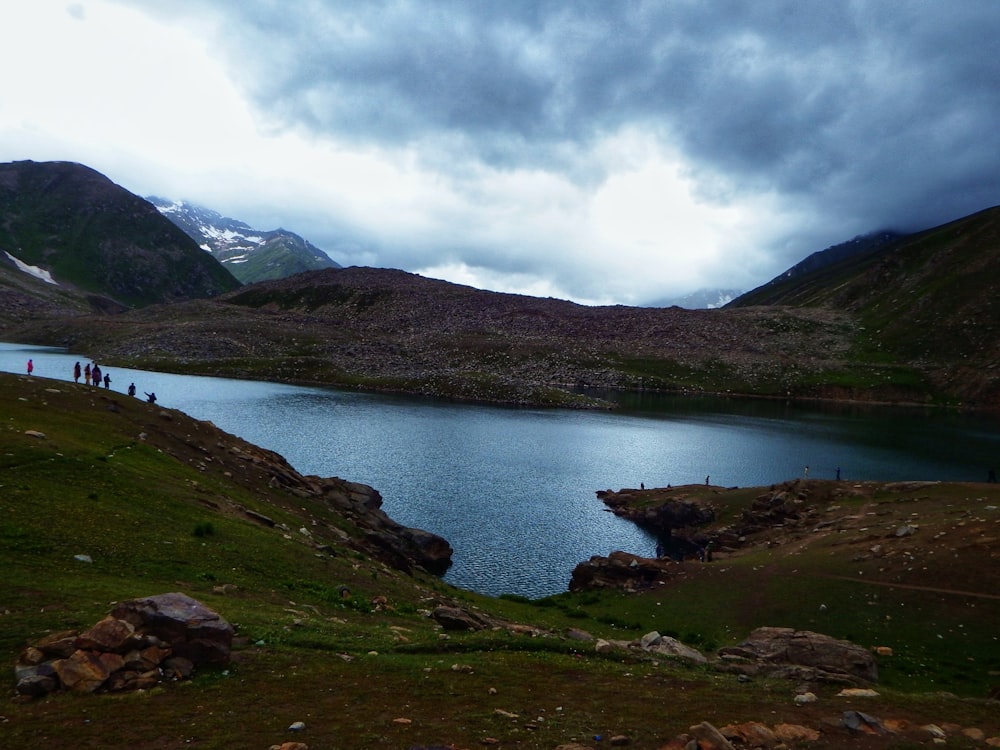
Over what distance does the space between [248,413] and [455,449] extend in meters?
44.1

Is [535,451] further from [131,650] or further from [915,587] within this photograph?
[131,650]

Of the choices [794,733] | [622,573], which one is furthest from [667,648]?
[622,573]

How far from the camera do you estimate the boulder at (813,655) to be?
23.9 meters

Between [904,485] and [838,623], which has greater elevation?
[904,485]

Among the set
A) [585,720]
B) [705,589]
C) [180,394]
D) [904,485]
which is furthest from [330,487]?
[180,394]

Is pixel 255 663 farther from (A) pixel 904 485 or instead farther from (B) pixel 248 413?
(B) pixel 248 413

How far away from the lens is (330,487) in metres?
56.0

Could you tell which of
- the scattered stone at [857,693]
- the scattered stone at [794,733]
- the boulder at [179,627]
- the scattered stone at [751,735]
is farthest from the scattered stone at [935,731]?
the boulder at [179,627]

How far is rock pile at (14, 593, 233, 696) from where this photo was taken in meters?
14.6

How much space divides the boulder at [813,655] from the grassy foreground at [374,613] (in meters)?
1.78

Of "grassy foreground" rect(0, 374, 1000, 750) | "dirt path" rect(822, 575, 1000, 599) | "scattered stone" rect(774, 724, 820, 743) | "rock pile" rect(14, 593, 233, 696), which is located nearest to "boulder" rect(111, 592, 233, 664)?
"rock pile" rect(14, 593, 233, 696)

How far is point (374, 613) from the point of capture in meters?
27.3

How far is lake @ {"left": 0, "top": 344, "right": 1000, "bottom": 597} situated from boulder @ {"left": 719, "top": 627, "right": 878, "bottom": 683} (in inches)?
1072

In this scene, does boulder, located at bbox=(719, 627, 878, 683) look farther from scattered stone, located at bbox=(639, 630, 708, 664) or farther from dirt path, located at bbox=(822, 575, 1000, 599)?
dirt path, located at bbox=(822, 575, 1000, 599)
